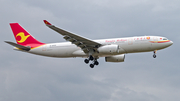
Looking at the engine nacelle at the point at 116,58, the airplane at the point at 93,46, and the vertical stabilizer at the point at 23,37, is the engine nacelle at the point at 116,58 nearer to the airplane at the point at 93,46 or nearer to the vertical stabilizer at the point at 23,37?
the airplane at the point at 93,46

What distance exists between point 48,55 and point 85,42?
7.58 metres

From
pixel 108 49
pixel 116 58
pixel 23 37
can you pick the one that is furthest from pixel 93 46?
pixel 23 37

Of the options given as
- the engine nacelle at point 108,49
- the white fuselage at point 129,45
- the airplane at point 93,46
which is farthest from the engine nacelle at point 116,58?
the engine nacelle at point 108,49

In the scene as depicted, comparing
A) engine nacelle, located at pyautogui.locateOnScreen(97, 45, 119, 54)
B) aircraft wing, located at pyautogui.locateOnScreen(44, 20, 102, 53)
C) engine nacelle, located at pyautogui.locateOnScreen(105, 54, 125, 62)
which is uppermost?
aircraft wing, located at pyautogui.locateOnScreen(44, 20, 102, 53)

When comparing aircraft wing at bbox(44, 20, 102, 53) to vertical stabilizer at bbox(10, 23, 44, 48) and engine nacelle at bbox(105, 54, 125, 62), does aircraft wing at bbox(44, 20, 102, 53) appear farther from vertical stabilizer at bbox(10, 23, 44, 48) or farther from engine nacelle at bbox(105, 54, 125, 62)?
vertical stabilizer at bbox(10, 23, 44, 48)

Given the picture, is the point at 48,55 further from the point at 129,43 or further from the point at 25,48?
the point at 129,43

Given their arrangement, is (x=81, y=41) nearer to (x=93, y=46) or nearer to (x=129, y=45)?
(x=93, y=46)

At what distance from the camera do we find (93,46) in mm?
44906

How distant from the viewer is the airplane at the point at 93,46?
143 feet

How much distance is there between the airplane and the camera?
43.6 m

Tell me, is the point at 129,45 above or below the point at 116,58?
above

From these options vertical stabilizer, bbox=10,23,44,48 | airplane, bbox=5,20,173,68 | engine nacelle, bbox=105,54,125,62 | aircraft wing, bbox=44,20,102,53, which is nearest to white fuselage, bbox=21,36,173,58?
airplane, bbox=5,20,173,68

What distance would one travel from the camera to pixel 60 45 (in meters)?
47.6

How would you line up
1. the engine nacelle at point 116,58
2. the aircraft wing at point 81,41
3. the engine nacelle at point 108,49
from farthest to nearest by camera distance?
the engine nacelle at point 116,58 → the engine nacelle at point 108,49 → the aircraft wing at point 81,41
